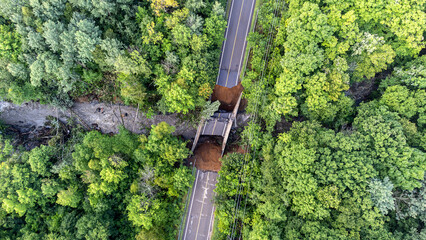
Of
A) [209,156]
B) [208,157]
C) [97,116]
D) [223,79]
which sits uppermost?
[223,79]

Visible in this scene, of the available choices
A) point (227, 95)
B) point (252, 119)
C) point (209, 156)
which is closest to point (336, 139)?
point (252, 119)

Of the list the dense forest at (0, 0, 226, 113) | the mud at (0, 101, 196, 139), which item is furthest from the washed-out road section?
the mud at (0, 101, 196, 139)

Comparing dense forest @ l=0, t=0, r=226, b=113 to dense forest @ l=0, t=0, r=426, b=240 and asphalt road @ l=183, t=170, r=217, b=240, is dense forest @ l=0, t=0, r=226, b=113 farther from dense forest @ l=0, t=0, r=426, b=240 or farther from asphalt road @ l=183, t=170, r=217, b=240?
asphalt road @ l=183, t=170, r=217, b=240

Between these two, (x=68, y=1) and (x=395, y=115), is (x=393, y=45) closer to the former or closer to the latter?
(x=395, y=115)

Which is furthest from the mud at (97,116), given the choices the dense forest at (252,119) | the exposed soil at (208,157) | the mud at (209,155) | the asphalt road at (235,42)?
the asphalt road at (235,42)

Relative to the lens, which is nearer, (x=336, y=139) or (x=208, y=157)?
(x=336, y=139)

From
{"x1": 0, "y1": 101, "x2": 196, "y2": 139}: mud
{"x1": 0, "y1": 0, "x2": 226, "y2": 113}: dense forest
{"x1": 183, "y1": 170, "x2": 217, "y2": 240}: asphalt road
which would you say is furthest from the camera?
{"x1": 0, "y1": 101, "x2": 196, "y2": 139}: mud

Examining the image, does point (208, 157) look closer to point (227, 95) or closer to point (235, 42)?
point (227, 95)
